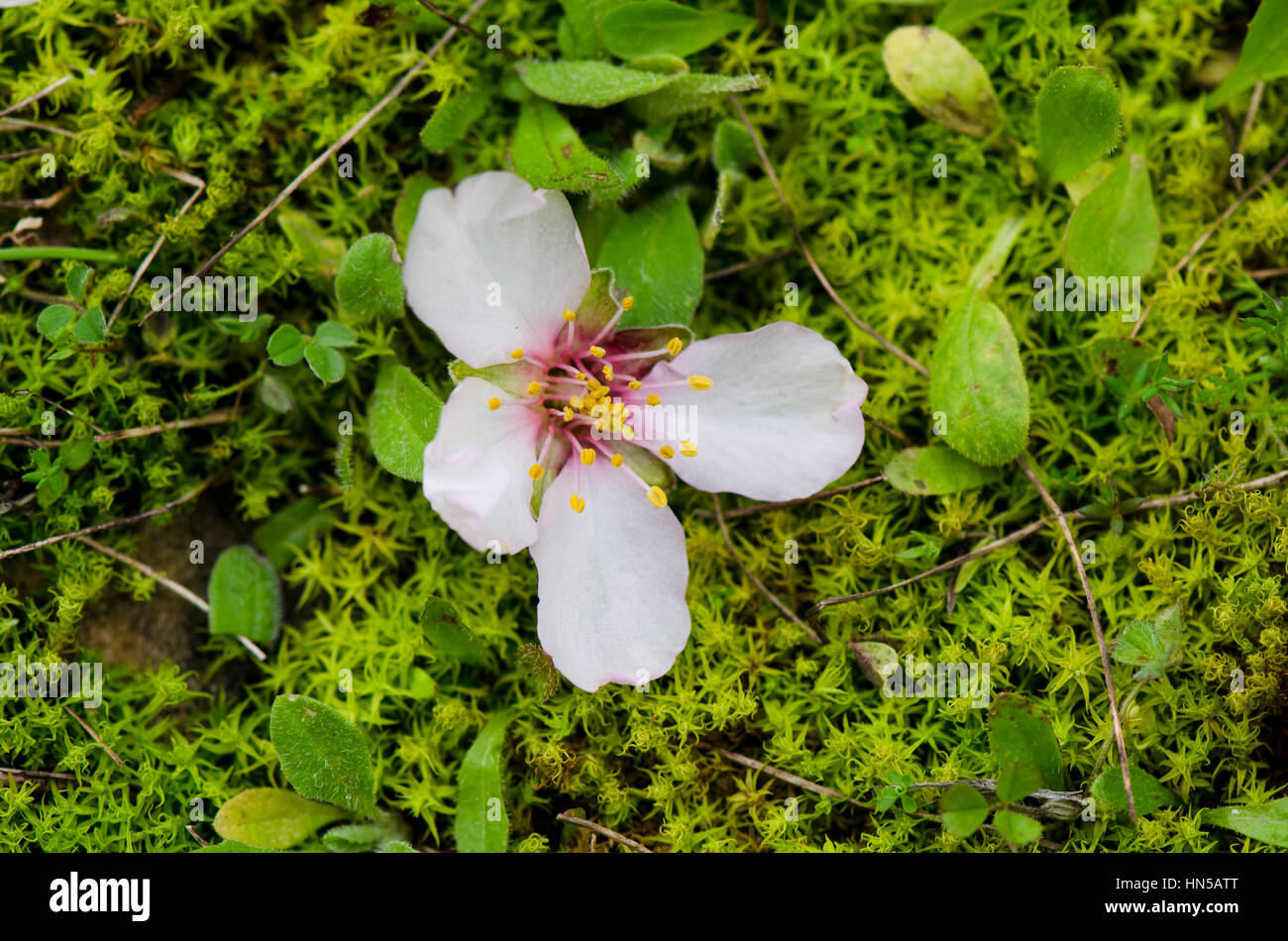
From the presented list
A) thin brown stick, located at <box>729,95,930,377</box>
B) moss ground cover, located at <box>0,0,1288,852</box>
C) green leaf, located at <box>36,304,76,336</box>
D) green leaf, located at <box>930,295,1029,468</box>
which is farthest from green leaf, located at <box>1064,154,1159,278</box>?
green leaf, located at <box>36,304,76,336</box>

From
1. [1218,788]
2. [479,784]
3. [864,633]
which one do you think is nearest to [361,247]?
[479,784]

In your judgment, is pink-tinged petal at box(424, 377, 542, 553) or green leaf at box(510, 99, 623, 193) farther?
green leaf at box(510, 99, 623, 193)

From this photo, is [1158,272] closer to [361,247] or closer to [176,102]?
[361,247]

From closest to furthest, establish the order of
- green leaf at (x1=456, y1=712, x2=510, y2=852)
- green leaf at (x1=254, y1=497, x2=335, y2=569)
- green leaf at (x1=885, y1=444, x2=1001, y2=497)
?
green leaf at (x1=456, y1=712, x2=510, y2=852), green leaf at (x1=885, y1=444, x2=1001, y2=497), green leaf at (x1=254, y1=497, x2=335, y2=569)

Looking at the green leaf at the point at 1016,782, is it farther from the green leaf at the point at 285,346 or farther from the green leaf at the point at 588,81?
the green leaf at the point at 285,346

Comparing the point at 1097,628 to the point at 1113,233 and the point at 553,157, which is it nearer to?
the point at 1113,233

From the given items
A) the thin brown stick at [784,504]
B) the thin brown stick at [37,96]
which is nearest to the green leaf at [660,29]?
the thin brown stick at [784,504]

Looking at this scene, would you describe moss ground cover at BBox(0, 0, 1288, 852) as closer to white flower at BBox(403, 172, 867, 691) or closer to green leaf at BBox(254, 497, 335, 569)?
green leaf at BBox(254, 497, 335, 569)
